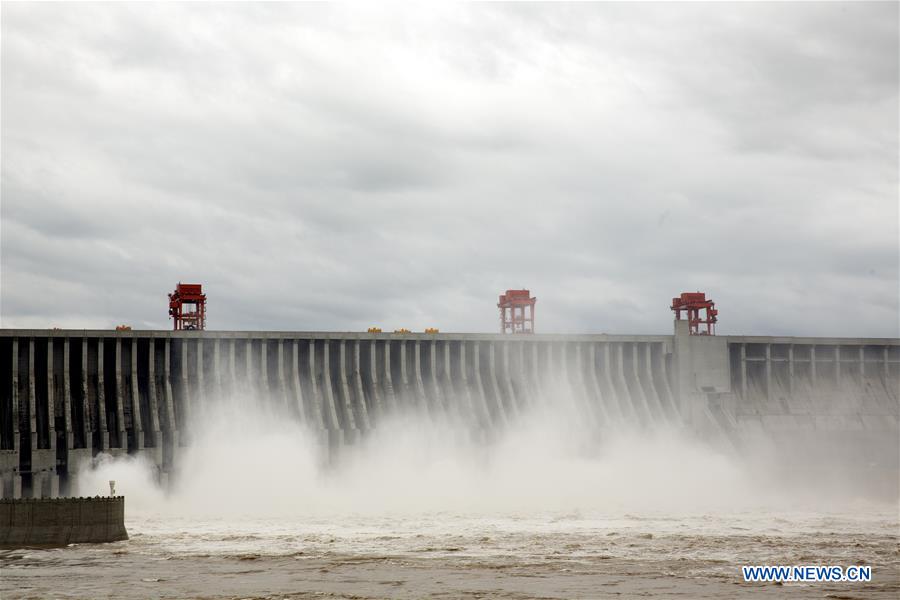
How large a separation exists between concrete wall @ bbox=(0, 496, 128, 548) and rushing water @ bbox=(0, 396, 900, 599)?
755 millimetres

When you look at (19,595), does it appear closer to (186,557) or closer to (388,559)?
(186,557)

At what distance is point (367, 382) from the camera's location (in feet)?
190

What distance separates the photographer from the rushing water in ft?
97.6

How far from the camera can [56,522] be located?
37438 mm

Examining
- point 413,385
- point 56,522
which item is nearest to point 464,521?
point 413,385

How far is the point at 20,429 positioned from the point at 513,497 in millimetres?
24119

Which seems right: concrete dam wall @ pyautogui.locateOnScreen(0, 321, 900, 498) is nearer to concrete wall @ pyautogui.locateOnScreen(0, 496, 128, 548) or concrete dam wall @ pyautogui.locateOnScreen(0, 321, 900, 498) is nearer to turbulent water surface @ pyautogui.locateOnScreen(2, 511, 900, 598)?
A: turbulent water surface @ pyautogui.locateOnScreen(2, 511, 900, 598)

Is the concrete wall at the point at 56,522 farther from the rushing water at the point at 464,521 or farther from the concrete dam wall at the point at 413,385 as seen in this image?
the concrete dam wall at the point at 413,385

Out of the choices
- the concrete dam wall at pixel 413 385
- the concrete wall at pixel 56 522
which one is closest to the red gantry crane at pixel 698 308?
the concrete dam wall at pixel 413 385

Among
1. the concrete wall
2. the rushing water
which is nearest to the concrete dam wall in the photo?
the rushing water

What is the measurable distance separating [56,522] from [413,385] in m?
24.3

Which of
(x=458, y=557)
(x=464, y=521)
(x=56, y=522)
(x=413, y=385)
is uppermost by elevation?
(x=413, y=385)

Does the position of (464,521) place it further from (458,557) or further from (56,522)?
(56,522)

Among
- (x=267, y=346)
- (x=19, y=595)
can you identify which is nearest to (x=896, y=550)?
(x=19, y=595)
